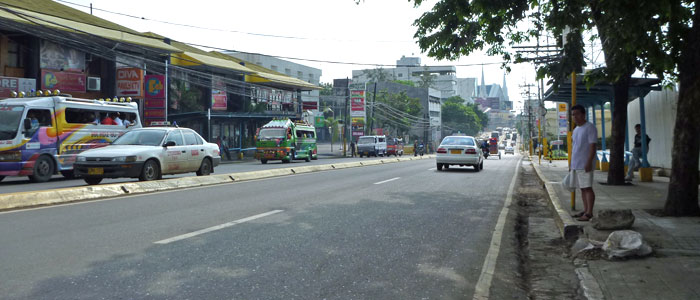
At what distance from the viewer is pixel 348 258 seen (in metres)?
5.53

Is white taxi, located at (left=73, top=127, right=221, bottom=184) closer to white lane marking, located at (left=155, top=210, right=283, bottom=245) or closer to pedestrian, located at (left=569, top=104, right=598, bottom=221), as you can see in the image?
white lane marking, located at (left=155, top=210, right=283, bottom=245)

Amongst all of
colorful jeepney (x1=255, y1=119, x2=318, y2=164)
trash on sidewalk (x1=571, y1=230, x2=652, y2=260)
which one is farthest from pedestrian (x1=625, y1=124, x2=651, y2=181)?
colorful jeepney (x1=255, y1=119, x2=318, y2=164)

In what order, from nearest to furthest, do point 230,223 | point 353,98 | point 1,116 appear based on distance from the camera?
point 230,223 < point 1,116 < point 353,98

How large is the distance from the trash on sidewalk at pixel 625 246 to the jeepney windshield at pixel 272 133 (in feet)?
84.8

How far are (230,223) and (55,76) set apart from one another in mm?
23667

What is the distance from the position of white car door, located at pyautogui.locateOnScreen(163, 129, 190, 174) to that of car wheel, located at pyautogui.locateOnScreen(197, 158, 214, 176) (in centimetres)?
68

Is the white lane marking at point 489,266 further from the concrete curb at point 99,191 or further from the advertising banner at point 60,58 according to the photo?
the advertising banner at point 60,58

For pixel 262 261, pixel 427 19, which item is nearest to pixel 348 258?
pixel 262 261

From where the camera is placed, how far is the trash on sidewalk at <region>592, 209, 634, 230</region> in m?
6.96

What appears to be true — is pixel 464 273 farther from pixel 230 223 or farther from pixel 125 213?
pixel 125 213

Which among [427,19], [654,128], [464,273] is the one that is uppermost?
[427,19]

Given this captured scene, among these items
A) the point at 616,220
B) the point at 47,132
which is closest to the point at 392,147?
the point at 47,132

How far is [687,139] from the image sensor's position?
7852mm

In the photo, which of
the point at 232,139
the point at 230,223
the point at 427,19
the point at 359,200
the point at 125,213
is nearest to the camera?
the point at 230,223
